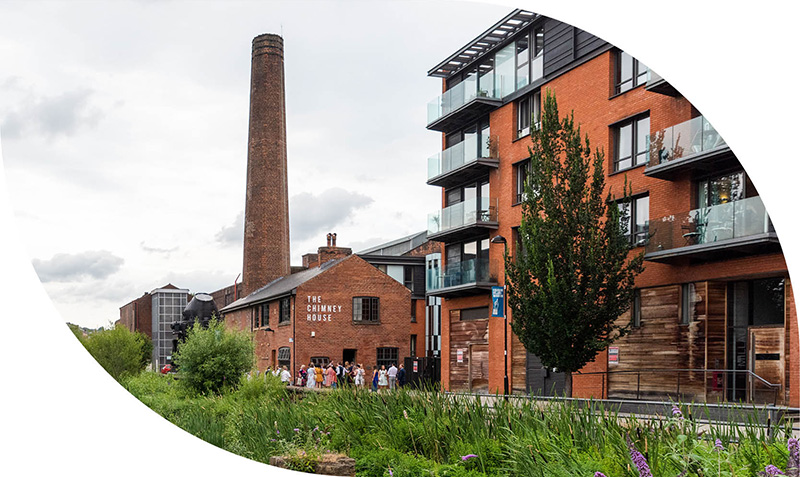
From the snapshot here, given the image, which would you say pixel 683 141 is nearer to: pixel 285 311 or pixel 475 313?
pixel 475 313

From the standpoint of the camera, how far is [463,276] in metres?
31.7

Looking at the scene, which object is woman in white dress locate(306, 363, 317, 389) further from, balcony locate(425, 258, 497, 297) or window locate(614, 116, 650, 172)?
window locate(614, 116, 650, 172)

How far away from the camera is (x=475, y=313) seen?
32406 millimetres

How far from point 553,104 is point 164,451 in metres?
17.7

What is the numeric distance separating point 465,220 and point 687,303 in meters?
11.5

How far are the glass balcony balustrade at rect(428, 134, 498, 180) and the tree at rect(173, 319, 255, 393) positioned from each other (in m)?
12.2

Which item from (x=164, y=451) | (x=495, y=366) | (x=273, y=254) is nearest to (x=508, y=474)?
(x=164, y=451)

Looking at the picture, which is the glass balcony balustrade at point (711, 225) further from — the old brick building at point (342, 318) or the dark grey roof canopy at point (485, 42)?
the old brick building at point (342, 318)

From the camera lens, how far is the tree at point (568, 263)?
21.8 metres

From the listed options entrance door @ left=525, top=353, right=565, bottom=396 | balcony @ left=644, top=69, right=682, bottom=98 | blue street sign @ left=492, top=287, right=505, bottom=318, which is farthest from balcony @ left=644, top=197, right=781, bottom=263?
entrance door @ left=525, top=353, right=565, bottom=396

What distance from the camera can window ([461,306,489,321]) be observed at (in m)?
31.7

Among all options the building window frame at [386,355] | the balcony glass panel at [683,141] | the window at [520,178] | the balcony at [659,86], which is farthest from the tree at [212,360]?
the building window frame at [386,355]

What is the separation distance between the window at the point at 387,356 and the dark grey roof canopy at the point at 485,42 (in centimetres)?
1623

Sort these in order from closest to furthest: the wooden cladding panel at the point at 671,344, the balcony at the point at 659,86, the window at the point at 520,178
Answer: the wooden cladding panel at the point at 671,344, the balcony at the point at 659,86, the window at the point at 520,178
